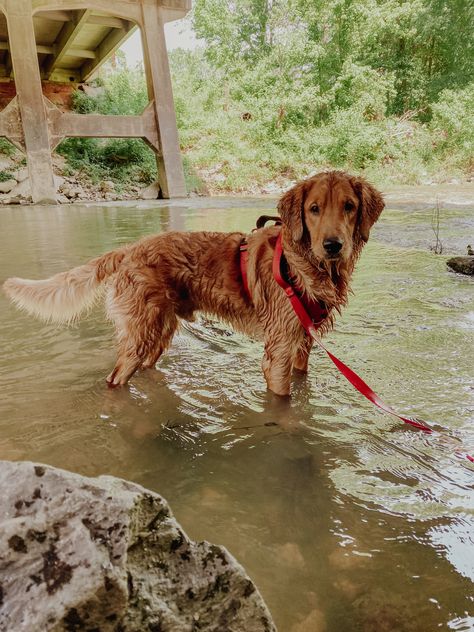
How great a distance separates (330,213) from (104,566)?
2.45 meters

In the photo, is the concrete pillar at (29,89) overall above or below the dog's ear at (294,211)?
above

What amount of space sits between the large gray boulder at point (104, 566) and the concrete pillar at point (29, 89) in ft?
48.3

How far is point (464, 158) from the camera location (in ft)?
68.4

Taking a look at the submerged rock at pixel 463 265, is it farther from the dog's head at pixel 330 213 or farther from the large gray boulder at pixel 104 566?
the large gray boulder at pixel 104 566

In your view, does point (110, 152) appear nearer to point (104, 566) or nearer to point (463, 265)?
point (463, 265)

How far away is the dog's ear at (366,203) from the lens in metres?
2.98

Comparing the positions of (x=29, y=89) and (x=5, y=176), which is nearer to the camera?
(x=29, y=89)

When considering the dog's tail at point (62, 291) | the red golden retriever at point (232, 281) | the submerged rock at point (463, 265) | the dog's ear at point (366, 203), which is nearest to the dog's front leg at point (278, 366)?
the red golden retriever at point (232, 281)

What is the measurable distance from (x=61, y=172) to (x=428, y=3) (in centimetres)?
2174

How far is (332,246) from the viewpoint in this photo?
9.00ft

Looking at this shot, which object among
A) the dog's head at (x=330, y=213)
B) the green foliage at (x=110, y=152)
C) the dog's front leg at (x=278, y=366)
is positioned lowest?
the dog's front leg at (x=278, y=366)

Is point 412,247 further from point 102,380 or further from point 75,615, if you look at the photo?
point 75,615

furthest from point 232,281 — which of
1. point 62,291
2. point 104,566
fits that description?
point 104,566

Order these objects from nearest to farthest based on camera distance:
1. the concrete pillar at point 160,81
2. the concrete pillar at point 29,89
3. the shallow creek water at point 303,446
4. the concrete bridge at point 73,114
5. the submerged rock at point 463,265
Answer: the shallow creek water at point 303,446 → the submerged rock at point 463,265 → the concrete pillar at point 29,89 → the concrete bridge at point 73,114 → the concrete pillar at point 160,81
